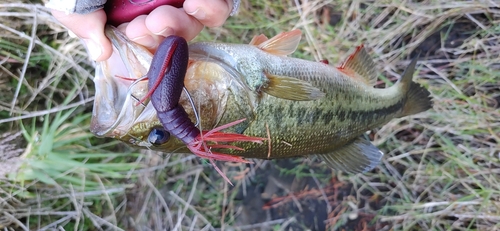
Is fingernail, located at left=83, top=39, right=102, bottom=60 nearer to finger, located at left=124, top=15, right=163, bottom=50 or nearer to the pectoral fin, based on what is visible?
finger, located at left=124, top=15, right=163, bottom=50

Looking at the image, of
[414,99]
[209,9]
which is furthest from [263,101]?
[414,99]

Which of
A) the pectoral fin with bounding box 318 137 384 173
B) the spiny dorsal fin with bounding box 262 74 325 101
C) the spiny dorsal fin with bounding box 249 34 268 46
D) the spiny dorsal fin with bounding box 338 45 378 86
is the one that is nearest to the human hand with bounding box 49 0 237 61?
the spiny dorsal fin with bounding box 249 34 268 46

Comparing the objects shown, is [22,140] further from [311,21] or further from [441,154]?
[441,154]

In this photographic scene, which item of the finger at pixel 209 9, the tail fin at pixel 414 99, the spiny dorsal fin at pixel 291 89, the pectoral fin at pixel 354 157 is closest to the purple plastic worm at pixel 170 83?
the finger at pixel 209 9

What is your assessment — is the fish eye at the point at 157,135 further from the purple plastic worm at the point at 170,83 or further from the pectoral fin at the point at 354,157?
the pectoral fin at the point at 354,157

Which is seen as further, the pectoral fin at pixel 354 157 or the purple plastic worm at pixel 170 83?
the pectoral fin at pixel 354 157

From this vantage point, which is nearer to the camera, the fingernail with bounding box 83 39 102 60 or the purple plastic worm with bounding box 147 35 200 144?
the purple plastic worm with bounding box 147 35 200 144

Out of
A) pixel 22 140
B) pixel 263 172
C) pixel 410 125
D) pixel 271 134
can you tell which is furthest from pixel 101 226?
pixel 410 125
